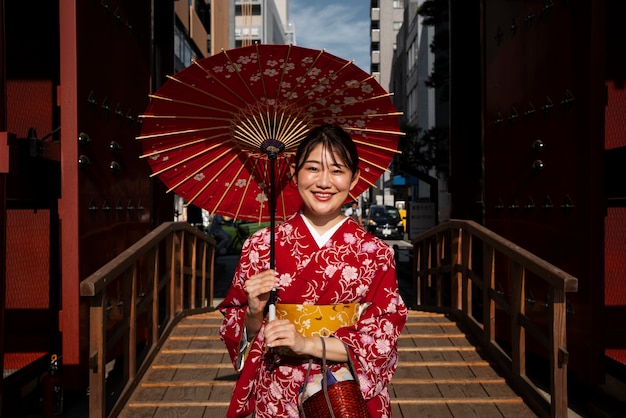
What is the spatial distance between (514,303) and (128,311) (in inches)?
110

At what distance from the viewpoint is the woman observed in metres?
2.08

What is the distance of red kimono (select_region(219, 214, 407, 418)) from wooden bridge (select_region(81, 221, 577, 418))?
143 centimetres

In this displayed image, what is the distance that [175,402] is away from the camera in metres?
3.94

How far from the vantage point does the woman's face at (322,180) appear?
216cm

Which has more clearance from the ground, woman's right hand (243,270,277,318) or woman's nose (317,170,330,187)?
woman's nose (317,170,330,187)

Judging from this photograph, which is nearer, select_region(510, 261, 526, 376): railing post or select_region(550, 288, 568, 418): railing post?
select_region(550, 288, 568, 418): railing post

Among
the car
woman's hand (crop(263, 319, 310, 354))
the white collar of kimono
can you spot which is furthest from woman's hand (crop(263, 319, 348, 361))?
the car

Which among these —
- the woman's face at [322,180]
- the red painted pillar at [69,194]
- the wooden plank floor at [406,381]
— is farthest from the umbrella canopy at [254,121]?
the red painted pillar at [69,194]

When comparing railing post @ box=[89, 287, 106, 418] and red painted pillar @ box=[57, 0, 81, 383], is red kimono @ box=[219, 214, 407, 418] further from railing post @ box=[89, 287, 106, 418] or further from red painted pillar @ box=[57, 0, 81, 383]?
red painted pillar @ box=[57, 0, 81, 383]

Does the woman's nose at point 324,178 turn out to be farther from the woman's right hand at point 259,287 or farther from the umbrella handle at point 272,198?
the woman's right hand at point 259,287

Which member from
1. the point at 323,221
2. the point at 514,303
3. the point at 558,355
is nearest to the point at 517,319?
the point at 514,303

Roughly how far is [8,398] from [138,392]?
104cm

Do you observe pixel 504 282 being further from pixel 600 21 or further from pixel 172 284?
pixel 172 284

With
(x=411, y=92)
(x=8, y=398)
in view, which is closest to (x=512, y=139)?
(x=8, y=398)
